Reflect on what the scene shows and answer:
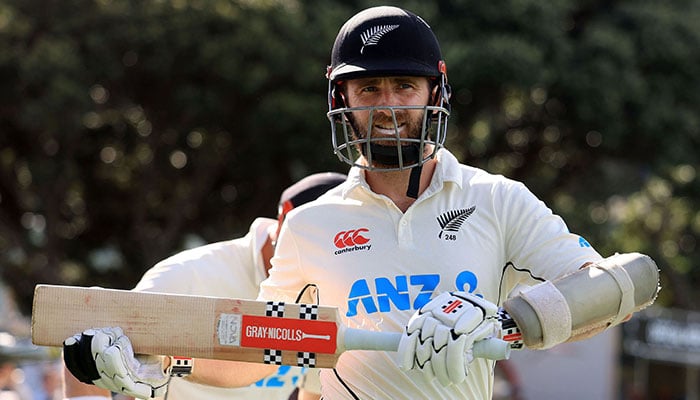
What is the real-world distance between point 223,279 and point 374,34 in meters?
1.53

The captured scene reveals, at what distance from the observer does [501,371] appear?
15977mm

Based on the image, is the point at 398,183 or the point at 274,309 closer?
the point at 274,309

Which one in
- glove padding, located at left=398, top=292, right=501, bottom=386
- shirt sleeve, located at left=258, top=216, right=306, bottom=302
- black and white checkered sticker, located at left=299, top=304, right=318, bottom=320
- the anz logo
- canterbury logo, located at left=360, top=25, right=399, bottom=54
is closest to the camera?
glove padding, located at left=398, top=292, right=501, bottom=386

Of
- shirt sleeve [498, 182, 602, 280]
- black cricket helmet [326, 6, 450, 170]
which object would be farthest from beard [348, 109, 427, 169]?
shirt sleeve [498, 182, 602, 280]

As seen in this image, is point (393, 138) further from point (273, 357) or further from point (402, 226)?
point (273, 357)

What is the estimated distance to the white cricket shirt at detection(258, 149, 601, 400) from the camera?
9.22ft

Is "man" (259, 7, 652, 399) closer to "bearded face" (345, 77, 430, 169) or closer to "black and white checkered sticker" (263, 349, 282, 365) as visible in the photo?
"bearded face" (345, 77, 430, 169)

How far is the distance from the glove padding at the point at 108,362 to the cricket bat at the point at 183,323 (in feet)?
0.15

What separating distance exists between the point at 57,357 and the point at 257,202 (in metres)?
6.94

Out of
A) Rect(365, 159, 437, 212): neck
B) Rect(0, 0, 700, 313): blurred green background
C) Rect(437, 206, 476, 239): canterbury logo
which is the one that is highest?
Rect(365, 159, 437, 212): neck

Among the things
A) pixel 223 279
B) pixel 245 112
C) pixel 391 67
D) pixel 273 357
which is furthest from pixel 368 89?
pixel 245 112

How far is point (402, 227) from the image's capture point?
9.52 ft

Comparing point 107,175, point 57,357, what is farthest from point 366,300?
point 107,175

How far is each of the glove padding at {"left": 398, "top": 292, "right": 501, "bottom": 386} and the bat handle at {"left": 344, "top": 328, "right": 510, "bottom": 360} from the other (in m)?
0.02
